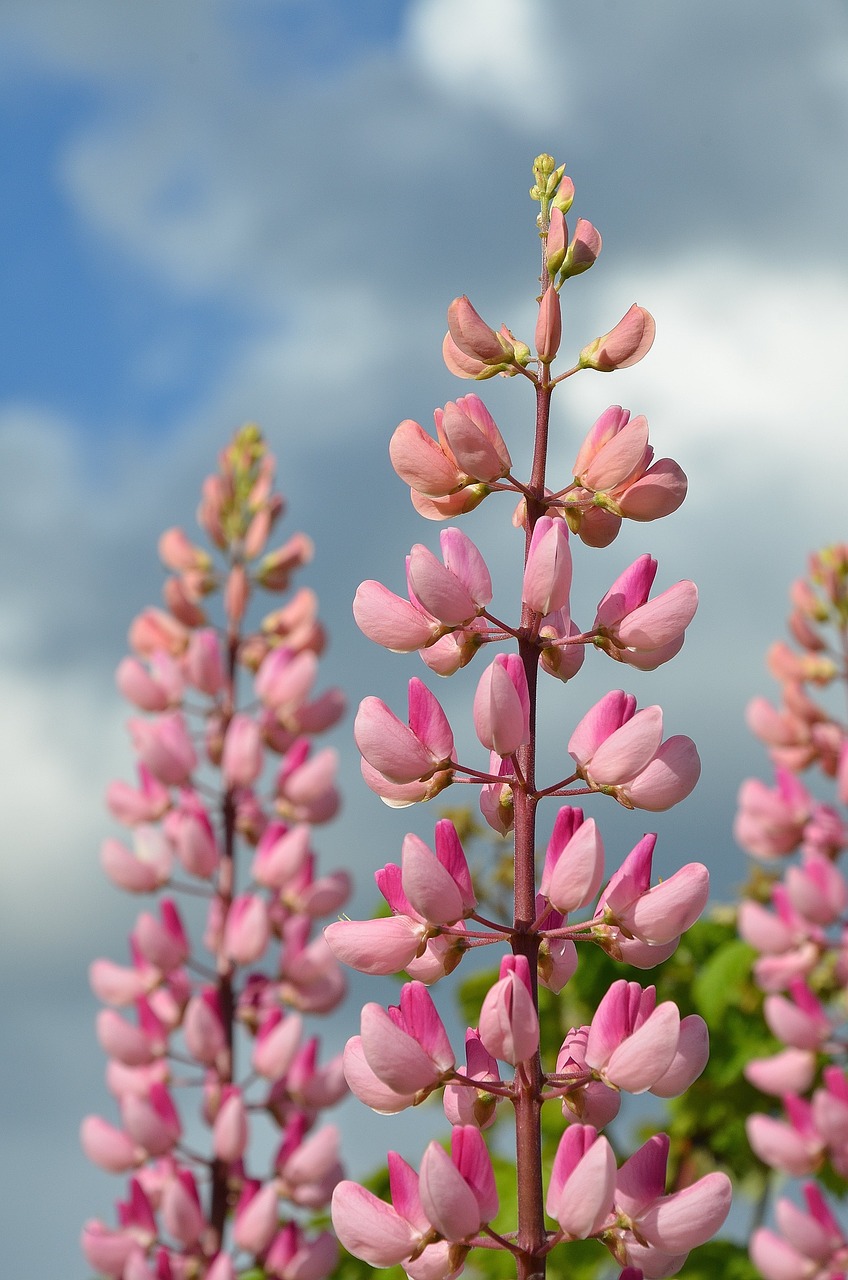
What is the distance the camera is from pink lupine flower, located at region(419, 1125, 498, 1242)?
224 centimetres

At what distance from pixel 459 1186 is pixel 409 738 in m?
0.69

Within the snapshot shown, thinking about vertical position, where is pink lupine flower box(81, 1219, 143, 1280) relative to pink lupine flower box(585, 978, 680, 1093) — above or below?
below

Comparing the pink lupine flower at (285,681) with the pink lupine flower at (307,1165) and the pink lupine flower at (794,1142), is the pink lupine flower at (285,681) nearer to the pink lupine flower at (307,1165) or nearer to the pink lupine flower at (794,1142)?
the pink lupine flower at (307,1165)

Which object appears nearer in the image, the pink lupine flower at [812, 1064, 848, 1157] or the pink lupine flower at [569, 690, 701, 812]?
the pink lupine flower at [569, 690, 701, 812]

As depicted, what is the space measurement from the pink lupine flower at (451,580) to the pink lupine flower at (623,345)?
0.41 m

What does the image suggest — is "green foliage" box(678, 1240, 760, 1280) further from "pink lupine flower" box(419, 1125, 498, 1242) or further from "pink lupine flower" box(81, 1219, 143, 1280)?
"pink lupine flower" box(419, 1125, 498, 1242)

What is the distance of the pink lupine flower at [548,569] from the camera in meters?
2.44

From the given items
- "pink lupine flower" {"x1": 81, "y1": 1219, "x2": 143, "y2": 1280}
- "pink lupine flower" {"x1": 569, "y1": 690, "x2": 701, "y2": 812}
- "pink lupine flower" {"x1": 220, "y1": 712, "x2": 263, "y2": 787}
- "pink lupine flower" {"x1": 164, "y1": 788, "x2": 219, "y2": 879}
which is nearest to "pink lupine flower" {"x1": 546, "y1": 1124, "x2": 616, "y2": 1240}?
"pink lupine flower" {"x1": 569, "y1": 690, "x2": 701, "y2": 812}

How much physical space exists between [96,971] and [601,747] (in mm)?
4018

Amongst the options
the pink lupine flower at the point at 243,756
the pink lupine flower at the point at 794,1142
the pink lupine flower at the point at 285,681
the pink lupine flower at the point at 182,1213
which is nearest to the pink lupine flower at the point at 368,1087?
the pink lupine flower at the point at 182,1213

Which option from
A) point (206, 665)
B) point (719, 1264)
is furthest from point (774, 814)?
point (206, 665)

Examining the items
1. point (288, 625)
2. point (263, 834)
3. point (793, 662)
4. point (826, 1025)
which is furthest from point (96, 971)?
point (793, 662)

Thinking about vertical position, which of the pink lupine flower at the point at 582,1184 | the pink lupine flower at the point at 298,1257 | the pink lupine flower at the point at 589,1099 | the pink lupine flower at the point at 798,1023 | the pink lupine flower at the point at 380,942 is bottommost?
the pink lupine flower at the point at 298,1257

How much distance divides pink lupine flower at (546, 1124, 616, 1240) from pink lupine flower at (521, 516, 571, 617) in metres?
0.80
